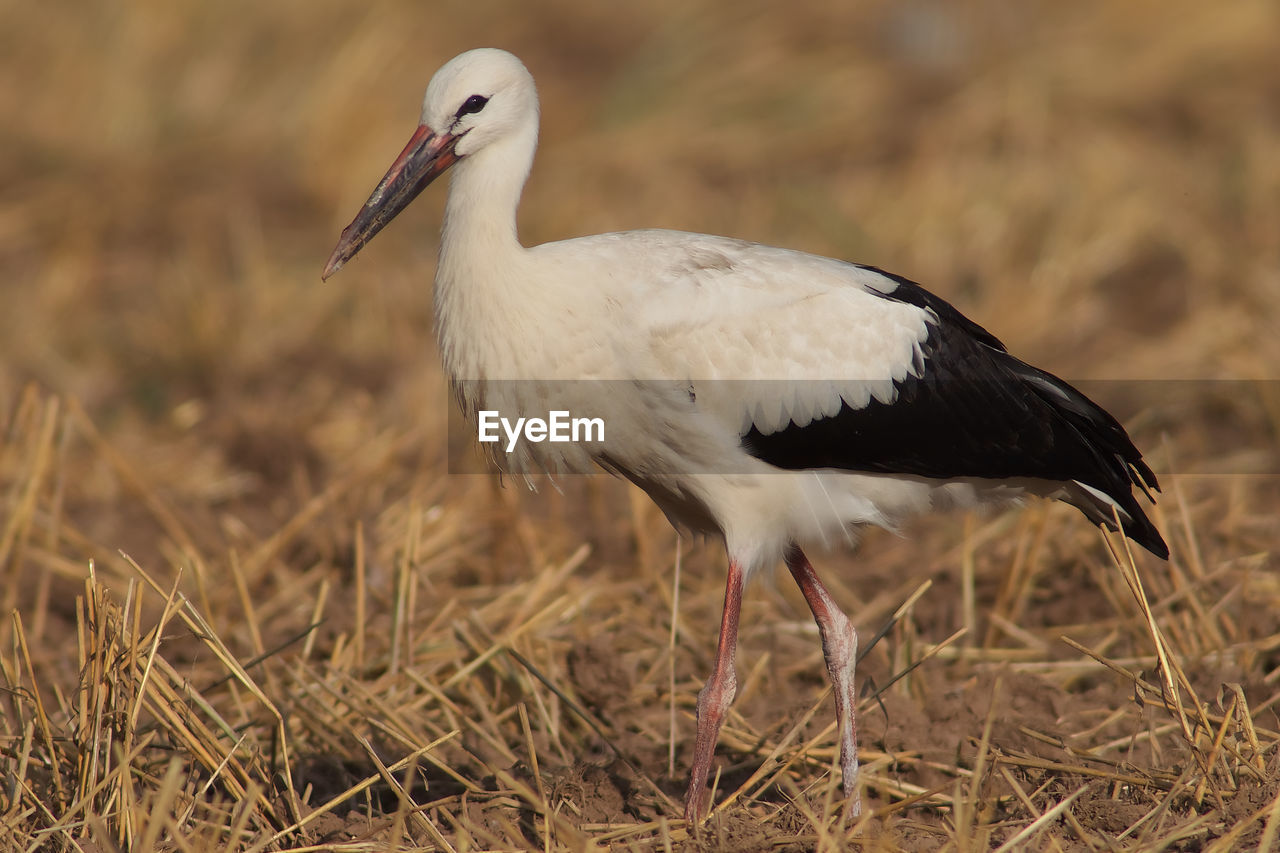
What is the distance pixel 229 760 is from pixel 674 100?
24.3 feet

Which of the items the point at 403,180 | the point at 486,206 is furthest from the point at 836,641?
the point at 403,180

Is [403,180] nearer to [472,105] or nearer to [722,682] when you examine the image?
[472,105]

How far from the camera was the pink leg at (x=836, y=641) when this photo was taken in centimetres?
390

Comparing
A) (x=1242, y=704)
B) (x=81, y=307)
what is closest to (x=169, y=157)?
(x=81, y=307)

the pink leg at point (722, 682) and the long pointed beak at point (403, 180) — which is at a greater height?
the long pointed beak at point (403, 180)

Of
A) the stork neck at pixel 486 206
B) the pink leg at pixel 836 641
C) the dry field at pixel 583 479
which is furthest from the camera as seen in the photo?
the pink leg at pixel 836 641

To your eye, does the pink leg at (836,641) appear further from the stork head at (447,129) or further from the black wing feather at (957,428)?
the stork head at (447,129)

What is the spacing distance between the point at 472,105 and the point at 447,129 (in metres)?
0.09

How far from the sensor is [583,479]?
19.7 feet

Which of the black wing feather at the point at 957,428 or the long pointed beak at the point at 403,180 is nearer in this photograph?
the long pointed beak at the point at 403,180

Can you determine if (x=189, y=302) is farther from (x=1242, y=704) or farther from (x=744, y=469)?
(x=1242, y=704)

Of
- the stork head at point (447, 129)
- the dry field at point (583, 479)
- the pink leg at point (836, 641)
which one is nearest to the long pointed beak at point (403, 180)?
the stork head at point (447, 129)

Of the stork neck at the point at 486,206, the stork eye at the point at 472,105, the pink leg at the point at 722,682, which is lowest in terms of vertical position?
the pink leg at the point at 722,682

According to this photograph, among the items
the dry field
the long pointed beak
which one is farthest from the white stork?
the dry field
